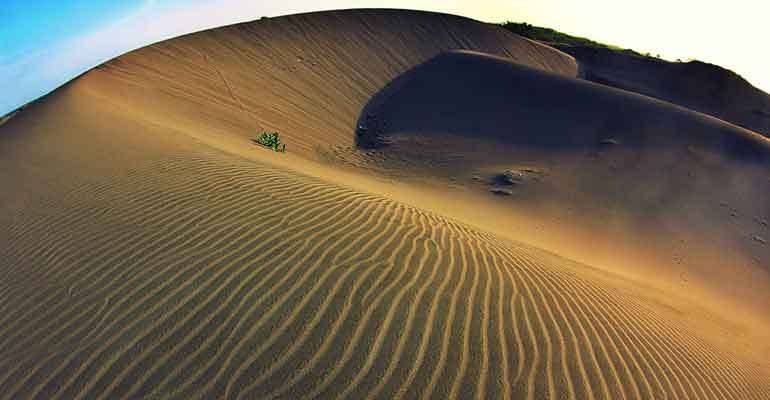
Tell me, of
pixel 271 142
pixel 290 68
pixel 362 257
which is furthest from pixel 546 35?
pixel 362 257

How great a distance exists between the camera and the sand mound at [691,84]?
23.8m

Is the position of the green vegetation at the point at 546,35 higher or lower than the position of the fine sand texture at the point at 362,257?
higher

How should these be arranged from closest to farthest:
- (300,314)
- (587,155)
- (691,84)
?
1. (300,314)
2. (587,155)
3. (691,84)

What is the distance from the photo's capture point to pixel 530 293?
3777 mm

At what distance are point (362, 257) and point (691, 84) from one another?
93.0ft

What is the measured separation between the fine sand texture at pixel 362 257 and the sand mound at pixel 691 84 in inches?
527

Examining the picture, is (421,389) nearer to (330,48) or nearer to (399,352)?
(399,352)

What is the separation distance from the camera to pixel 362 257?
3.81m

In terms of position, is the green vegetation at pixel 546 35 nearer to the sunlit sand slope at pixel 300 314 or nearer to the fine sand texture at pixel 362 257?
the fine sand texture at pixel 362 257

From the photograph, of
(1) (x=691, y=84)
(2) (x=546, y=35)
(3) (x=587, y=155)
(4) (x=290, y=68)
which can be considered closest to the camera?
(3) (x=587, y=155)

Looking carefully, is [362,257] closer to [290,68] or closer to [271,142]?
[271,142]

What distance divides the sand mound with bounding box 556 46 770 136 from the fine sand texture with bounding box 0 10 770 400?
13376 millimetres

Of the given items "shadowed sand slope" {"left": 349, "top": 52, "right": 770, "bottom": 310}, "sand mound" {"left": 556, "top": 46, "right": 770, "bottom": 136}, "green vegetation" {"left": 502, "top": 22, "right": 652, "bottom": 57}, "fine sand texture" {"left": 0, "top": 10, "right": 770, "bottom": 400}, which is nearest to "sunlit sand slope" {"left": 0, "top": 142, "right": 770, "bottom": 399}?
"fine sand texture" {"left": 0, "top": 10, "right": 770, "bottom": 400}

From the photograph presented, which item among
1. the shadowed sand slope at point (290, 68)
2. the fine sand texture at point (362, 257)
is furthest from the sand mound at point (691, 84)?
the fine sand texture at point (362, 257)
